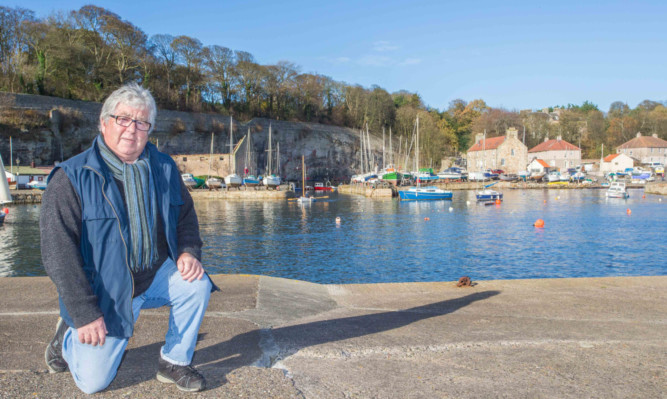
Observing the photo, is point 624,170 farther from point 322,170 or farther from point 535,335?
point 535,335

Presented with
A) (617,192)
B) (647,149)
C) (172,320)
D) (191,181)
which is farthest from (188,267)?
(647,149)

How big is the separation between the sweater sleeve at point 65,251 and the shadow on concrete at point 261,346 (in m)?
0.66

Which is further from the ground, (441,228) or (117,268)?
(117,268)

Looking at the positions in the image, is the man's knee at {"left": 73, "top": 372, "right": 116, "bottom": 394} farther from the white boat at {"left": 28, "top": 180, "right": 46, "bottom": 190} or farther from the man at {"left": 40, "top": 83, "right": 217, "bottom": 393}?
the white boat at {"left": 28, "top": 180, "right": 46, "bottom": 190}

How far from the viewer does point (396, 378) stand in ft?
11.9

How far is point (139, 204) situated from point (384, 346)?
8.14 feet

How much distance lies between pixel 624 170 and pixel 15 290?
101128mm

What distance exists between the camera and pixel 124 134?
3277 millimetres

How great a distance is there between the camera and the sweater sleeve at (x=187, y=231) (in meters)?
3.43

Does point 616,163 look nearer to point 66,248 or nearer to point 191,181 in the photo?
point 191,181

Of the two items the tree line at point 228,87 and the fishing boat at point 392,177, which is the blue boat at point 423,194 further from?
the tree line at point 228,87

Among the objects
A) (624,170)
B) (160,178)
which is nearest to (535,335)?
(160,178)

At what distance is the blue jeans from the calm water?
1234 centimetres

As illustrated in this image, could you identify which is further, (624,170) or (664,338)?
(624,170)
